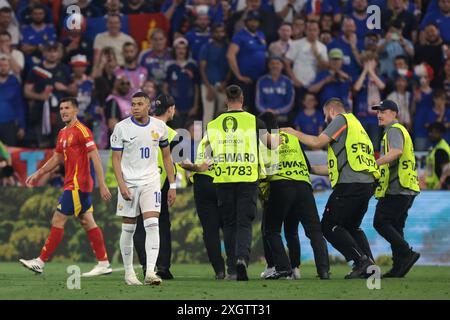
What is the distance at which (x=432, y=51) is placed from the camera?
2242 centimetres

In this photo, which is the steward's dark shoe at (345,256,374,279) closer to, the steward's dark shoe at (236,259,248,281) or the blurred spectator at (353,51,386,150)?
the steward's dark shoe at (236,259,248,281)

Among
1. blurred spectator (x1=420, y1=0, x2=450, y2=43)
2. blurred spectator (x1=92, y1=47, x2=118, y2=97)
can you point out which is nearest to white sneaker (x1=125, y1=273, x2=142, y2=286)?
blurred spectator (x1=92, y1=47, x2=118, y2=97)

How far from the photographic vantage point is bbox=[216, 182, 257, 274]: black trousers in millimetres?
14438

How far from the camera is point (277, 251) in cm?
1534

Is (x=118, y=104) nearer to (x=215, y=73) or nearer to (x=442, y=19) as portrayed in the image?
(x=215, y=73)

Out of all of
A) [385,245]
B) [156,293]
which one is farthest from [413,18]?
[156,293]

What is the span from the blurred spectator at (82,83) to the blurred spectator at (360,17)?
16.9 feet

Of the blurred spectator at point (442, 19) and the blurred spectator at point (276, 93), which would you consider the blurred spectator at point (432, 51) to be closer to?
the blurred spectator at point (442, 19)

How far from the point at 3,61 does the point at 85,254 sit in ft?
15.4

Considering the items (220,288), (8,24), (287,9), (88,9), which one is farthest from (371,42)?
(220,288)

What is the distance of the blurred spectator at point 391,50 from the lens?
22406mm

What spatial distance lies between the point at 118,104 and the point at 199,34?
2.50m

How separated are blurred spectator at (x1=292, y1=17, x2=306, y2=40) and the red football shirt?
822 centimetres
